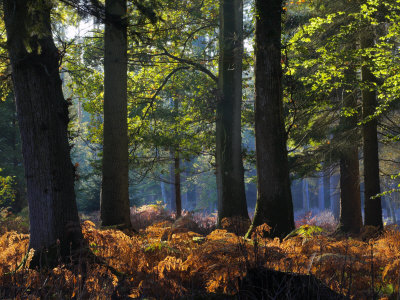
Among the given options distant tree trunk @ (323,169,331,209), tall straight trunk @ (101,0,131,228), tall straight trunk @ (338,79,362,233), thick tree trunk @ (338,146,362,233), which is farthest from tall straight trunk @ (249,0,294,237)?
distant tree trunk @ (323,169,331,209)

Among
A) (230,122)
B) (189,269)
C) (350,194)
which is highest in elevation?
(230,122)

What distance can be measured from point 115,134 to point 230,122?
3.91m

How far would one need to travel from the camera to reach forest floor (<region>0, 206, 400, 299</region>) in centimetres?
355

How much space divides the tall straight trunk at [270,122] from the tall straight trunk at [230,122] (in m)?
3.21

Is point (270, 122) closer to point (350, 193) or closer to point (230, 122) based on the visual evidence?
point (230, 122)

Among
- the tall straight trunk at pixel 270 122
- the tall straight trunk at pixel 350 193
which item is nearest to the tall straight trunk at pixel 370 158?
the tall straight trunk at pixel 350 193

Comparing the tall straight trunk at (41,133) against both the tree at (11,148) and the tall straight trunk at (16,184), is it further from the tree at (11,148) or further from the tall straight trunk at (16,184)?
the tall straight trunk at (16,184)

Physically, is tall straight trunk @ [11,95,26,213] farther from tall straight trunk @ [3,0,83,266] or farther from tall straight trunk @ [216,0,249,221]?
tall straight trunk @ [3,0,83,266]

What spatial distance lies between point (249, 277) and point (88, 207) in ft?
66.3

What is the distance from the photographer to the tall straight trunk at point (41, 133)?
4742 mm

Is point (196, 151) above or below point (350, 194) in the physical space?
above

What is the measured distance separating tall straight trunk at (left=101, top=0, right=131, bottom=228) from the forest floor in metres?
2.52

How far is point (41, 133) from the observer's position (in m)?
4.75

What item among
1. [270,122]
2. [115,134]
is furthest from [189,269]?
[115,134]
